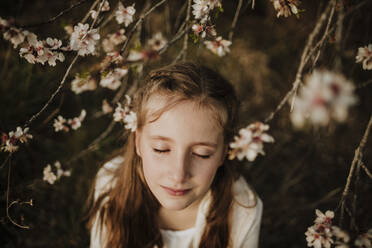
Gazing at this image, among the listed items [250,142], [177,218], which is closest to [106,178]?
[177,218]

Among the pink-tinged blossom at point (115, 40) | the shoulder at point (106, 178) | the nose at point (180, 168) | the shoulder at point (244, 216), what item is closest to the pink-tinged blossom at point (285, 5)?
the nose at point (180, 168)

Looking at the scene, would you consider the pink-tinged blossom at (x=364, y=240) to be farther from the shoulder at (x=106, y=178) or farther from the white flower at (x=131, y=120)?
the shoulder at (x=106, y=178)

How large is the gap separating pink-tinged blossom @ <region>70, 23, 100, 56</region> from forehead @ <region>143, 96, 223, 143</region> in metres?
0.35

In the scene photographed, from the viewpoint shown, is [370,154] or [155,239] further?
[370,154]

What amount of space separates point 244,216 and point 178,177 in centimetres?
64

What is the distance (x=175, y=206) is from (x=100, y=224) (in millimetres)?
585

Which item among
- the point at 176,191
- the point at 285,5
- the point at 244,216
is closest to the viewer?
the point at 285,5

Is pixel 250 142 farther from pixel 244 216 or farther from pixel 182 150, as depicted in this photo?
pixel 244 216

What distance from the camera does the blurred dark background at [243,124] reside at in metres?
1.77

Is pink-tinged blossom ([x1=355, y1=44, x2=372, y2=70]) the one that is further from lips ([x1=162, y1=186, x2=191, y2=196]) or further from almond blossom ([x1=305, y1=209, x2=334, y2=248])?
lips ([x1=162, y1=186, x2=191, y2=196])

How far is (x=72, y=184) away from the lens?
213 centimetres


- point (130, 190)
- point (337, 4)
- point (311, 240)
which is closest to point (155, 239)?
point (130, 190)

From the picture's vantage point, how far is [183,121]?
1.07 metres

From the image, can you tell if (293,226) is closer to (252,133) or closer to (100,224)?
(100,224)
